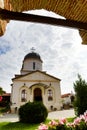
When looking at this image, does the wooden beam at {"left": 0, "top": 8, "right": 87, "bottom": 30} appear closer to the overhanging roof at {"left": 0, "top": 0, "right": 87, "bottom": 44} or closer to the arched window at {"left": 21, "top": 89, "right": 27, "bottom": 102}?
the overhanging roof at {"left": 0, "top": 0, "right": 87, "bottom": 44}

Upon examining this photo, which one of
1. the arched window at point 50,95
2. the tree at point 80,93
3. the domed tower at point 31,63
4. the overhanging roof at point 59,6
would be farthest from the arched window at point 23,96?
the overhanging roof at point 59,6

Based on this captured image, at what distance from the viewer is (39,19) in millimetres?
3545

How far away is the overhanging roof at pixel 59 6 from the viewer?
3.56 m

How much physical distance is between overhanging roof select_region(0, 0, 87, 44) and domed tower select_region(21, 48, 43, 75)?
112 feet

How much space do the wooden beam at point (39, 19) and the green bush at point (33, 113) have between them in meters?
14.4

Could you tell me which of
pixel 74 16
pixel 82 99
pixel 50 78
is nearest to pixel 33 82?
pixel 50 78

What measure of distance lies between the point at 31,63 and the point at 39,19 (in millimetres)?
34582

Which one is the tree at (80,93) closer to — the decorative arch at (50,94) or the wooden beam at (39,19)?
the wooden beam at (39,19)

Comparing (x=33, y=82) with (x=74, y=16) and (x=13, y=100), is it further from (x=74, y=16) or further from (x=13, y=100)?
(x=74, y=16)

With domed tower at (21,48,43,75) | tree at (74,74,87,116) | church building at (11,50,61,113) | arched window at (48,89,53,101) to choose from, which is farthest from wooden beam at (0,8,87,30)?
domed tower at (21,48,43,75)

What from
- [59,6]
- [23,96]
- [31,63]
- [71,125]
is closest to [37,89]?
[23,96]

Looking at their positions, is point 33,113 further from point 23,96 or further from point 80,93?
point 23,96

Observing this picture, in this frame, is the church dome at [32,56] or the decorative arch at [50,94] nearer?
the decorative arch at [50,94]

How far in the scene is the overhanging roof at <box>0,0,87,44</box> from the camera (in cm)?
356
